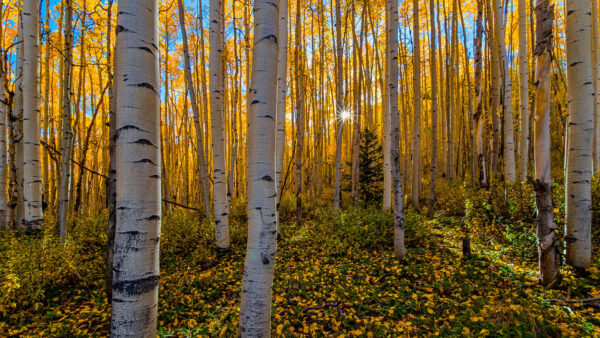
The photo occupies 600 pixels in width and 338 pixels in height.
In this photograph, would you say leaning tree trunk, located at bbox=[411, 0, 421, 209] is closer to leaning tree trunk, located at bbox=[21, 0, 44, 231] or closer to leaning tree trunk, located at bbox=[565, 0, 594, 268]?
leaning tree trunk, located at bbox=[565, 0, 594, 268]

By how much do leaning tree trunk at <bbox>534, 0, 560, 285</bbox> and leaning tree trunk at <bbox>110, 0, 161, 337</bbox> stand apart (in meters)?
3.66

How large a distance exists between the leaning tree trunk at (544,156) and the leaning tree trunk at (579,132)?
345mm

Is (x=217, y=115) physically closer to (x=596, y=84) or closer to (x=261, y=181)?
(x=261, y=181)

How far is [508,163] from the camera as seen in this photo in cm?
539

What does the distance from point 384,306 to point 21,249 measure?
4.64 m

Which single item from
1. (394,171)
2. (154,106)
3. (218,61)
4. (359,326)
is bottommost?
(359,326)

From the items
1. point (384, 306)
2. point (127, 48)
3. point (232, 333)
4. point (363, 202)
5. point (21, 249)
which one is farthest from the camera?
point (363, 202)

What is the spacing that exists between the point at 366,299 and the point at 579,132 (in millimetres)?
3076

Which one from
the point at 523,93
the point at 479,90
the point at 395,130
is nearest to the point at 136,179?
the point at 395,130

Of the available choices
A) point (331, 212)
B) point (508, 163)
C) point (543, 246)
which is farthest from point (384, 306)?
point (508, 163)

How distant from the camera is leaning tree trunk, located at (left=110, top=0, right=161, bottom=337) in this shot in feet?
3.72

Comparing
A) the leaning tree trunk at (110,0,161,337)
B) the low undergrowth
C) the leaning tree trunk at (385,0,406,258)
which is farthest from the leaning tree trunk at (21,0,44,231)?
the leaning tree trunk at (385,0,406,258)

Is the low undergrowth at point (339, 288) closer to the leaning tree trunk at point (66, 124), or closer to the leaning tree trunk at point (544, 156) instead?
the leaning tree trunk at point (544, 156)

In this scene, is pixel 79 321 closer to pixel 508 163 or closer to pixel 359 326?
pixel 359 326
